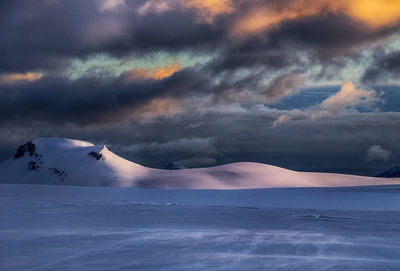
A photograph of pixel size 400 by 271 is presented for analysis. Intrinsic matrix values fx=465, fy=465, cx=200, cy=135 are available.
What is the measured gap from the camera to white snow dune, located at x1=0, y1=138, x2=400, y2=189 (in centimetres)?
11381

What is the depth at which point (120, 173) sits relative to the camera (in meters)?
148

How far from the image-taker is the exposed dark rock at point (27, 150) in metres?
173

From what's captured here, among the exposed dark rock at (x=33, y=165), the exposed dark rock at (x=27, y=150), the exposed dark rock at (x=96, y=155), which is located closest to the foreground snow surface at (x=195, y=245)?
the exposed dark rock at (x=96, y=155)

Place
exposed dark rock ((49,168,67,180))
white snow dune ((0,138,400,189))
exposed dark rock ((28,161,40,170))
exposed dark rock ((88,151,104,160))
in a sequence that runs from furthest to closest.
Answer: exposed dark rock ((28,161,40,170)) < exposed dark rock ((88,151,104,160)) < exposed dark rock ((49,168,67,180)) < white snow dune ((0,138,400,189))

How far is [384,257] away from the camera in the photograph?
11570 mm

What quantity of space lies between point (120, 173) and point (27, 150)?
157ft

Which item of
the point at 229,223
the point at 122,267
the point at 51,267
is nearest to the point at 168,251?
the point at 122,267

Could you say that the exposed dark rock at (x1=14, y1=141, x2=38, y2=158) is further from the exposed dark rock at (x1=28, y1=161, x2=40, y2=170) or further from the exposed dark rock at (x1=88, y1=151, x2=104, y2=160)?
the exposed dark rock at (x1=88, y1=151, x2=104, y2=160)

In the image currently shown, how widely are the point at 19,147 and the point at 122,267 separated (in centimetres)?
18847

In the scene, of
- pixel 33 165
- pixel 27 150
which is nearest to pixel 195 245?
pixel 33 165

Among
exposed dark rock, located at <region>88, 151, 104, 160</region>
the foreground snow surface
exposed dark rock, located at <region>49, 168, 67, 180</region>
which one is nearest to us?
the foreground snow surface

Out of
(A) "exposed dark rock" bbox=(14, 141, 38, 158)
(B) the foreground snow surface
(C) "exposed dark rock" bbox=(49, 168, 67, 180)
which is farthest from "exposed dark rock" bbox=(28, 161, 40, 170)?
(B) the foreground snow surface

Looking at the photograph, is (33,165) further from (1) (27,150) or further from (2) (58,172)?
(2) (58,172)

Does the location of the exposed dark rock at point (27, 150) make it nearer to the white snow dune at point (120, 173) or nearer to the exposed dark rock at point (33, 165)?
the white snow dune at point (120, 173)
